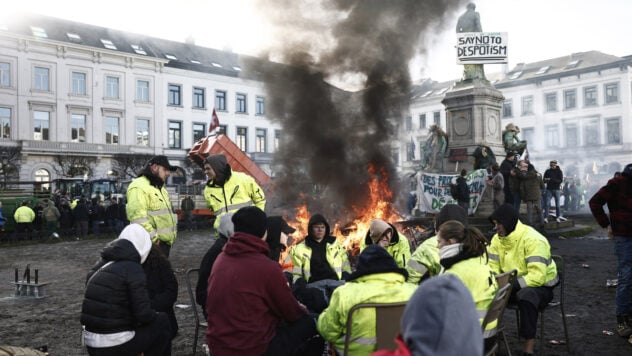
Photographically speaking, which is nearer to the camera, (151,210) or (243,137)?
(151,210)

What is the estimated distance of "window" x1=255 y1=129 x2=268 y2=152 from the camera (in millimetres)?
48625

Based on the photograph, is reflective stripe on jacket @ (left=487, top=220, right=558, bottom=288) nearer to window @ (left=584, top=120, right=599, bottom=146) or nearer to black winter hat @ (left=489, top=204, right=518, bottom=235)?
black winter hat @ (left=489, top=204, right=518, bottom=235)

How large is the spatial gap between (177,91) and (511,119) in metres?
34.3

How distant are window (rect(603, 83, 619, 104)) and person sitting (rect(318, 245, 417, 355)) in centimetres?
5240

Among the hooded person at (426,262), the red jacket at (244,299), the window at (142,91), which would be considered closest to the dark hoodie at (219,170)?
the hooded person at (426,262)

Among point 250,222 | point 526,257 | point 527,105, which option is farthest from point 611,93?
point 250,222

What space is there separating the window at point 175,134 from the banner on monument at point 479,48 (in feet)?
105

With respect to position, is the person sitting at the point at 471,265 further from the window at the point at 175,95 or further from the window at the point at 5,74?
the window at the point at 175,95

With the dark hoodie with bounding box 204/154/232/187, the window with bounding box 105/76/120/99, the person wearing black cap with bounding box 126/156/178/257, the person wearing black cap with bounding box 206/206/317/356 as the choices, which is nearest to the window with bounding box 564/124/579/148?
the window with bounding box 105/76/120/99

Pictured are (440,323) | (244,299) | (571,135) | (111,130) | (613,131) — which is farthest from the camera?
(571,135)

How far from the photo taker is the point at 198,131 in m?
45.3

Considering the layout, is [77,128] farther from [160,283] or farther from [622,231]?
[622,231]

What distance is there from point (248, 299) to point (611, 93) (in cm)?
5320

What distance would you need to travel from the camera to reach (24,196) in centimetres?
2162
